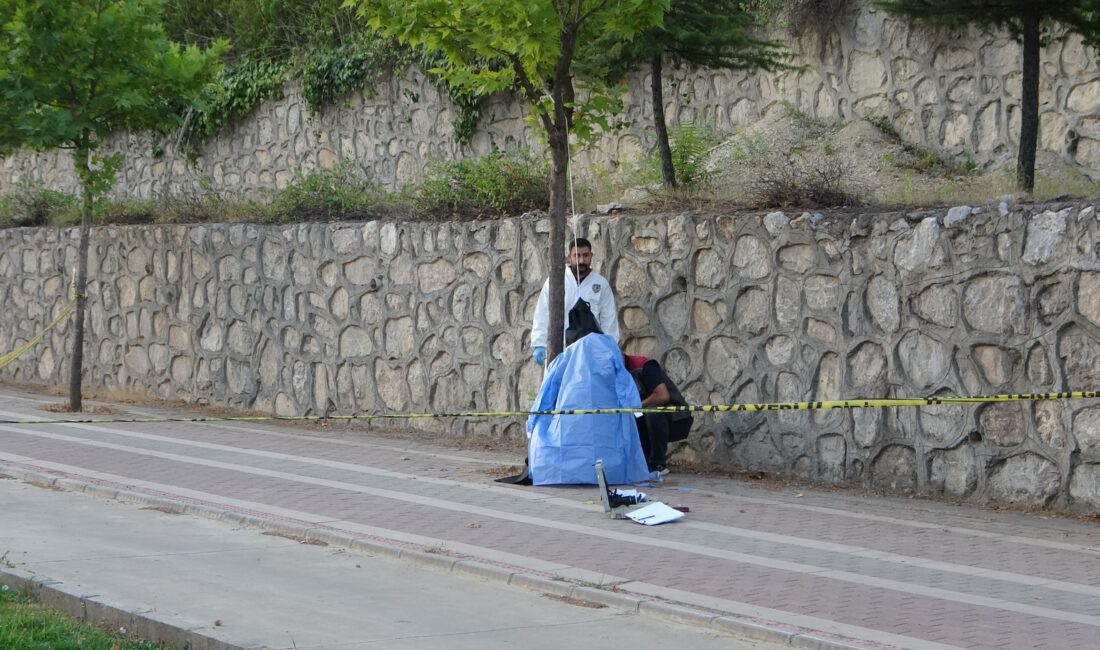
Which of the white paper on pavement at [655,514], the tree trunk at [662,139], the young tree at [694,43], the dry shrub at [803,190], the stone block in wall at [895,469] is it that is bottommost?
the white paper on pavement at [655,514]

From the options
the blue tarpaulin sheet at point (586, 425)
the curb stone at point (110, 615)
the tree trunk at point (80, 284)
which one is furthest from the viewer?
the tree trunk at point (80, 284)

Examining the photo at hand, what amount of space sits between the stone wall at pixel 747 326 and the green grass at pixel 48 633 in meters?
6.05

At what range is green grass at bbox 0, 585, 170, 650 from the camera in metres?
5.68

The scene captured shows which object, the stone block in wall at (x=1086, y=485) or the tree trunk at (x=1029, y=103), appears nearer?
the stone block in wall at (x=1086, y=485)

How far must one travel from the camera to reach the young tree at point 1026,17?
10.7 metres

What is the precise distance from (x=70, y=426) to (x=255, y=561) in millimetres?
7250

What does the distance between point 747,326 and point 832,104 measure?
644 centimetres

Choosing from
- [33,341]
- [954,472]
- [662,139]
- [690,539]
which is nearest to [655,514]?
[690,539]

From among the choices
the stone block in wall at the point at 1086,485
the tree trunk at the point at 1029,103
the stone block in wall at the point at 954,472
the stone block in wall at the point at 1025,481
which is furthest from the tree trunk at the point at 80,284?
the stone block in wall at the point at 1086,485

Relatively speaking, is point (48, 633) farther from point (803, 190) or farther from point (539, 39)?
point (803, 190)

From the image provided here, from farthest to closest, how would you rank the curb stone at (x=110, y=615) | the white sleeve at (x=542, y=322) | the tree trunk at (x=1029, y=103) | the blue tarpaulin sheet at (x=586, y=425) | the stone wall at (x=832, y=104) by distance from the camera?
the stone wall at (x=832, y=104) < the white sleeve at (x=542, y=322) < the tree trunk at (x=1029, y=103) < the blue tarpaulin sheet at (x=586, y=425) < the curb stone at (x=110, y=615)

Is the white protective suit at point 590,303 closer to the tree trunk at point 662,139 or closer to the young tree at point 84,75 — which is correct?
the tree trunk at point 662,139

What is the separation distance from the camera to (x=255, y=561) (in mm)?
7863

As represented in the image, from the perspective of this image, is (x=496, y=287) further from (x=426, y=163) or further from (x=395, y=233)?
(x=426, y=163)
